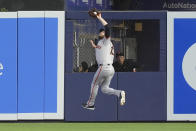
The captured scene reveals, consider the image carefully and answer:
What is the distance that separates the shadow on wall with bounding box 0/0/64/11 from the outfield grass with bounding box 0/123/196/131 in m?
7.35

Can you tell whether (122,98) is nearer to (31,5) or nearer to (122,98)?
(122,98)

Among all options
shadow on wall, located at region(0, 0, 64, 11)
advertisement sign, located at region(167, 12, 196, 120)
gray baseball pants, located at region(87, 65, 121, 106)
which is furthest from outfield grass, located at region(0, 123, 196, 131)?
shadow on wall, located at region(0, 0, 64, 11)

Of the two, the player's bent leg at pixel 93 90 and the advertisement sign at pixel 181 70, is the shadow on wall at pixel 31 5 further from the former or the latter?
the player's bent leg at pixel 93 90

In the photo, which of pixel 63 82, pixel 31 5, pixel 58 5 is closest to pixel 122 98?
pixel 63 82

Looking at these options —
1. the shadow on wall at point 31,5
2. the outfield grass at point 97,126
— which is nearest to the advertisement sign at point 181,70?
the outfield grass at point 97,126

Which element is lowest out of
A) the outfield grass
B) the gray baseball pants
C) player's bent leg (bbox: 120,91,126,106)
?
the outfield grass

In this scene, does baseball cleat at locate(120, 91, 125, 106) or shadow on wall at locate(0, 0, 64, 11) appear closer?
baseball cleat at locate(120, 91, 125, 106)

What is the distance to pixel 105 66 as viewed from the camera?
19.0 m

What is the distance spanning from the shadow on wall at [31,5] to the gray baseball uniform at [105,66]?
760 cm

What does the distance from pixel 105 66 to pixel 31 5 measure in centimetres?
817

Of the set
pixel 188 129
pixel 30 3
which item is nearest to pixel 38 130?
pixel 188 129

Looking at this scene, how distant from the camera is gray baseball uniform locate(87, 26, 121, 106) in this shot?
18.8m

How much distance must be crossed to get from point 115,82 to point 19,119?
252cm

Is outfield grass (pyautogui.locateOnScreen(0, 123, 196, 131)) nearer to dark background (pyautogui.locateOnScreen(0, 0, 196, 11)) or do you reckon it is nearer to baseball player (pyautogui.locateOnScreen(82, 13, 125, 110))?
baseball player (pyautogui.locateOnScreen(82, 13, 125, 110))
